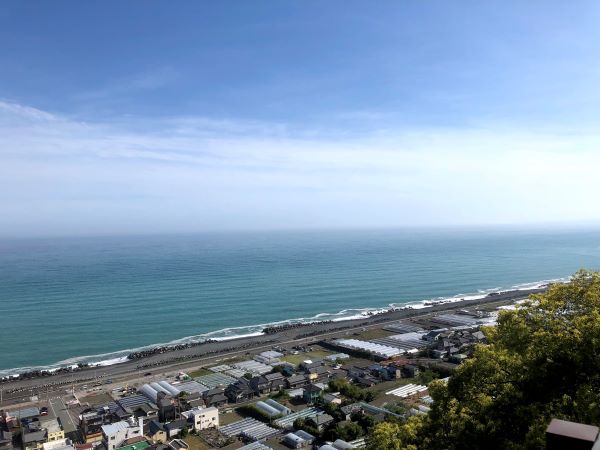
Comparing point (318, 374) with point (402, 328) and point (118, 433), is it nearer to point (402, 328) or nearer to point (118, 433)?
point (118, 433)

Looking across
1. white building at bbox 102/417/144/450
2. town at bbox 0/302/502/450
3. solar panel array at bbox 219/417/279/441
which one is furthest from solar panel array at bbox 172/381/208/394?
white building at bbox 102/417/144/450

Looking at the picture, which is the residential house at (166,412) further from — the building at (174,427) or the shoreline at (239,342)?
the shoreline at (239,342)

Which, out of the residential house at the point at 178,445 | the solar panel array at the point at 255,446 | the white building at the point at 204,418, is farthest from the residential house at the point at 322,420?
the residential house at the point at 178,445

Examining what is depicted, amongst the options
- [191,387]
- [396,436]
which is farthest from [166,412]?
[396,436]

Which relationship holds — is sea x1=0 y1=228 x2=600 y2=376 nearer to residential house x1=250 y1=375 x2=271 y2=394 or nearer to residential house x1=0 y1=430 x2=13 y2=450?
residential house x1=0 y1=430 x2=13 y2=450

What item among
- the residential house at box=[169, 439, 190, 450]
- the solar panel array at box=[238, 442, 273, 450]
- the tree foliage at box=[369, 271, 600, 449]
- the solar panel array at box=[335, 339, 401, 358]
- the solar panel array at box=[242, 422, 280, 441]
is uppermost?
the tree foliage at box=[369, 271, 600, 449]
